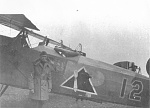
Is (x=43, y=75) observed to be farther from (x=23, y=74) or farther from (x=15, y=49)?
(x=15, y=49)

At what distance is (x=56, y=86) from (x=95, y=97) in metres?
1.19

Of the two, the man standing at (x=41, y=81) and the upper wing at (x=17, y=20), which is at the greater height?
the upper wing at (x=17, y=20)

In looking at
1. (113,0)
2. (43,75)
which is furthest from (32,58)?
(113,0)

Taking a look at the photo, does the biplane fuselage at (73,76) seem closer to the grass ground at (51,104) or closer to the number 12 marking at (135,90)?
the number 12 marking at (135,90)

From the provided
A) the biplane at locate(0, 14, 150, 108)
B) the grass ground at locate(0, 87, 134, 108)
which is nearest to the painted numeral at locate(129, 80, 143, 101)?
the biplane at locate(0, 14, 150, 108)

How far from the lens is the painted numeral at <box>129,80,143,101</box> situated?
19.5 feet

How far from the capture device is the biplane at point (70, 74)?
18.3 ft

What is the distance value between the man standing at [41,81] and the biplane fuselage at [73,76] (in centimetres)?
54

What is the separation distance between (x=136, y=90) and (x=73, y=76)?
1989 millimetres

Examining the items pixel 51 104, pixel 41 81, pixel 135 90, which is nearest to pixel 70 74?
Answer: pixel 41 81

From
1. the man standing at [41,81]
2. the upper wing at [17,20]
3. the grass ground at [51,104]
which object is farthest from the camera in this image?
the grass ground at [51,104]

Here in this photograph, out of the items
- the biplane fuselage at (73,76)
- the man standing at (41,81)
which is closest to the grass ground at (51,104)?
the biplane fuselage at (73,76)

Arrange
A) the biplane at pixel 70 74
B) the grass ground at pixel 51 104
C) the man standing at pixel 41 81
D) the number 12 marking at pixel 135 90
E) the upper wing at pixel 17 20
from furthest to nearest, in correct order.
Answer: the grass ground at pixel 51 104 < the number 12 marking at pixel 135 90 < the biplane at pixel 70 74 < the upper wing at pixel 17 20 < the man standing at pixel 41 81

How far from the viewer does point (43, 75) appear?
4.97 m
